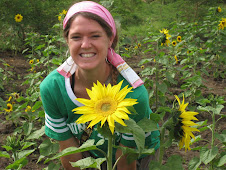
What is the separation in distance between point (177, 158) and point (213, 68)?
341 cm

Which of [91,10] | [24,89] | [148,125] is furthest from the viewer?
[24,89]

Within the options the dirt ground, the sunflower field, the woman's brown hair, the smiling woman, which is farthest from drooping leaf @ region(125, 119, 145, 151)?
the dirt ground

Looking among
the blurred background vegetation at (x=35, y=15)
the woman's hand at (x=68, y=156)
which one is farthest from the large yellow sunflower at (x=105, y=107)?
the blurred background vegetation at (x=35, y=15)

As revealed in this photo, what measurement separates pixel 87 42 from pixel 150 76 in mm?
2696

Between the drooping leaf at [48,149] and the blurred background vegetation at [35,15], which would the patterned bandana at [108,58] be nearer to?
the drooping leaf at [48,149]

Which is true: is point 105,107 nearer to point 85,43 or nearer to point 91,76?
point 85,43

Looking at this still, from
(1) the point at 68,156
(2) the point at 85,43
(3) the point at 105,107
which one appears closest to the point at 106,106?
(3) the point at 105,107

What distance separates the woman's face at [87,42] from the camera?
4.52 feet

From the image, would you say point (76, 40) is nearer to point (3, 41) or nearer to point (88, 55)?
point (88, 55)

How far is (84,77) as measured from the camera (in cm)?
161

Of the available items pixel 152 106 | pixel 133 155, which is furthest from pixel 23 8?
pixel 133 155

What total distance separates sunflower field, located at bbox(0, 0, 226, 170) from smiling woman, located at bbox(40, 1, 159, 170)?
6.1 inches

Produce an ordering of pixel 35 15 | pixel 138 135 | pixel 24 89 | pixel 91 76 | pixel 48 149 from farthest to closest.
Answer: pixel 35 15
pixel 24 89
pixel 91 76
pixel 48 149
pixel 138 135

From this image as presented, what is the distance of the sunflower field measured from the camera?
4.14 ft
